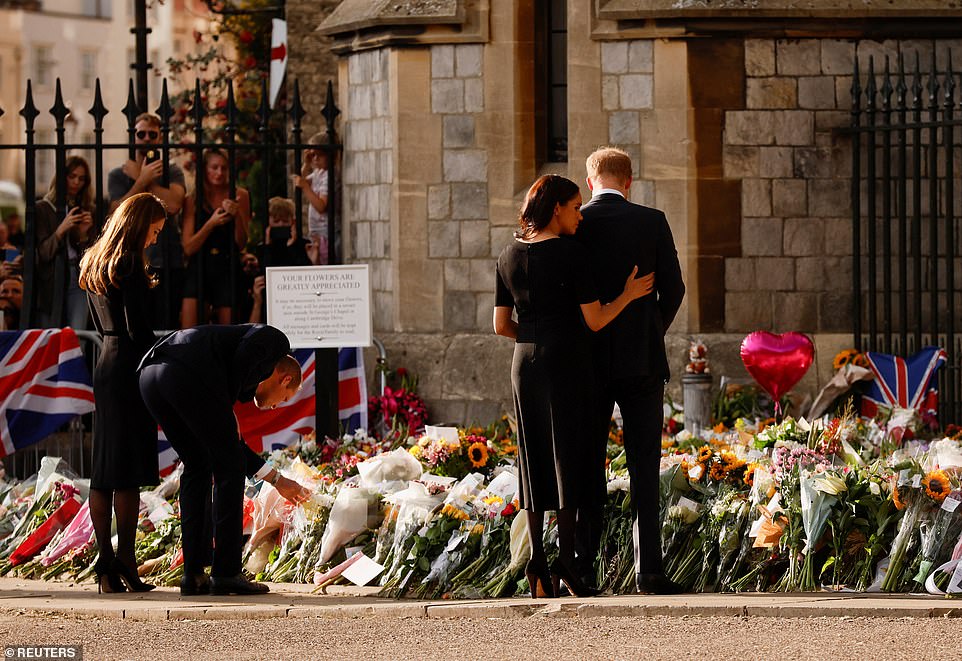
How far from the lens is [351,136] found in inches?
→ 503

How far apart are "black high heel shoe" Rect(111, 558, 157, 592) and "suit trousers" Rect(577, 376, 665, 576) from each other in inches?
77.0

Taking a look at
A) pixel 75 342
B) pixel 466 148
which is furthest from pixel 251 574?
pixel 466 148

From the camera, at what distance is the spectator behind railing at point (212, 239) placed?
1148 centimetres

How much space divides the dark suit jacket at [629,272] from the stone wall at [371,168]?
4926 millimetres

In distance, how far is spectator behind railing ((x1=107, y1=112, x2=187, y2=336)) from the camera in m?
11.5

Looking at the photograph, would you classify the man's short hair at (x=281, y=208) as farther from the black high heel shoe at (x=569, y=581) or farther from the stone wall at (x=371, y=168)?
the black high heel shoe at (x=569, y=581)

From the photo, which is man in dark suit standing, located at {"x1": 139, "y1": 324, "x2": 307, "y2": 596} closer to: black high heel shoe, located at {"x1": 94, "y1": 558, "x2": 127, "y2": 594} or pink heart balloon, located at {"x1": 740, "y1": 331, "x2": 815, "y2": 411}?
black high heel shoe, located at {"x1": 94, "y1": 558, "x2": 127, "y2": 594}

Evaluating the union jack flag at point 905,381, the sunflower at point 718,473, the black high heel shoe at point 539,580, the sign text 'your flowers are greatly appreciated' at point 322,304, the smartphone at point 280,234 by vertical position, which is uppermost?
the smartphone at point 280,234

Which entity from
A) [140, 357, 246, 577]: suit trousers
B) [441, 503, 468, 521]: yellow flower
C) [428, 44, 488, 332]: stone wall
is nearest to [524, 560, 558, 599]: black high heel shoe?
[441, 503, 468, 521]: yellow flower

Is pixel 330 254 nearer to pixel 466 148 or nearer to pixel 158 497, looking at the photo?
pixel 466 148

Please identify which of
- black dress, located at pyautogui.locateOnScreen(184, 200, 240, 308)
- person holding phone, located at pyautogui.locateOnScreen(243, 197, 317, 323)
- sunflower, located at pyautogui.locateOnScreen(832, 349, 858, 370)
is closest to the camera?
sunflower, located at pyautogui.locateOnScreen(832, 349, 858, 370)

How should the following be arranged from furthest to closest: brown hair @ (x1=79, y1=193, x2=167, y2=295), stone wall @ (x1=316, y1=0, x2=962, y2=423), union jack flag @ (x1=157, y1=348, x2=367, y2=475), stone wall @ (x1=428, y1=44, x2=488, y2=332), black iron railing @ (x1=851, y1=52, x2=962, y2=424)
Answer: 1. stone wall @ (x1=428, y1=44, x2=488, y2=332)
2. stone wall @ (x1=316, y1=0, x2=962, y2=423)
3. black iron railing @ (x1=851, y1=52, x2=962, y2=424)
4. union jack flag @ (x1=157, y1=348, x2=367, y2=475)
5. brown hair @ (x1=79, y1=193, x2=167, y2=295)

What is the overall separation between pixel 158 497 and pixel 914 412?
4401 millimetres

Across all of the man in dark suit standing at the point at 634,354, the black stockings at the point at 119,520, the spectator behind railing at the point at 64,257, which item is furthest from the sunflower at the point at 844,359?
the black stockings at the point at 119,520
